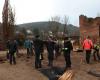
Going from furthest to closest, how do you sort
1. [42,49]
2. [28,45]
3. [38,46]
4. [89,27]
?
[89,27], [28,45], [42,49], [38,46]

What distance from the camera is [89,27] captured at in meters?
47.7

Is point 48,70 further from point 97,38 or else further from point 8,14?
point 97,38

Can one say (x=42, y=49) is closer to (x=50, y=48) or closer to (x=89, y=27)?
(x=50, y=48)

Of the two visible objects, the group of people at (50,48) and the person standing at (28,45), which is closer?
the group of people at (50,48)

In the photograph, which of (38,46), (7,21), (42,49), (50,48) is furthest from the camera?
(7,21)

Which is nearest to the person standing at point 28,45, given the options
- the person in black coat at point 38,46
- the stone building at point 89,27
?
the person in black coat at point 38,46

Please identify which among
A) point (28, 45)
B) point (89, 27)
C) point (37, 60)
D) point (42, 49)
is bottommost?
point (37, 60)

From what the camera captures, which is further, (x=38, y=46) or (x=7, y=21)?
(x=7, y=21)

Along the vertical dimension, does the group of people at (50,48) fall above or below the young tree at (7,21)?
below

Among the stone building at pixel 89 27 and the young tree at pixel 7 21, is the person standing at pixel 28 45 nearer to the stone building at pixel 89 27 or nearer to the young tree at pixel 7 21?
the young tree at pixel 7 21

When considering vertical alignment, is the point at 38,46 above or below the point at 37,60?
above

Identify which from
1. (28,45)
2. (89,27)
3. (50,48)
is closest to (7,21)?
(28,45)

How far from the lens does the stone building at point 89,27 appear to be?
4628cm

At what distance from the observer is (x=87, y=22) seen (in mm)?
48031
